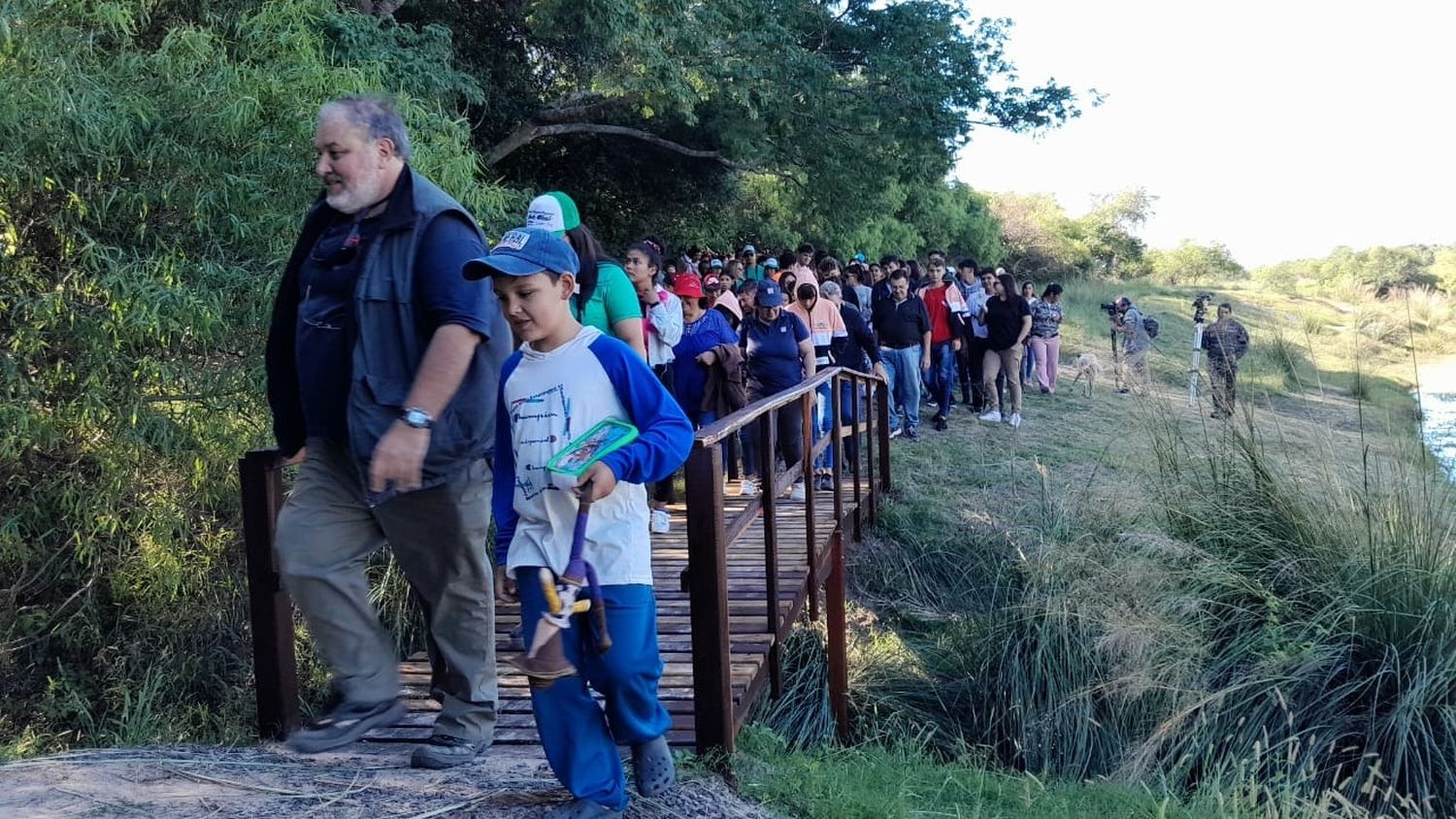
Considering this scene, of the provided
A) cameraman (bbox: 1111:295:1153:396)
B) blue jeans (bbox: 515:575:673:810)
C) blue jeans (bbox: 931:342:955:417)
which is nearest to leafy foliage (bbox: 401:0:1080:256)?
blue jeans (bbox: 931:342:955:417)

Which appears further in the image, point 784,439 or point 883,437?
point 883,437

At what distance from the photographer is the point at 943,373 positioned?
13.4 m

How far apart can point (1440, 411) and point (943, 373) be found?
6.36 m

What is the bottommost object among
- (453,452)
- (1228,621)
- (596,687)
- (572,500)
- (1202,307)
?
(1228,621)

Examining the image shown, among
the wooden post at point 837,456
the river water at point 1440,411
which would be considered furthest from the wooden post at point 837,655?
the river water at point 1440,411

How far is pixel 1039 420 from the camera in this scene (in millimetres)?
13734

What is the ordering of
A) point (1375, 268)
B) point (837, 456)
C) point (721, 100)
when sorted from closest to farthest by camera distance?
point (837, 456) → point (1375, 268) → point (721, 100)

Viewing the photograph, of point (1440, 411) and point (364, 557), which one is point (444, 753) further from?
point (1440, 411)

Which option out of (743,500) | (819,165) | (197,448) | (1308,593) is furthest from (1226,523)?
(819,165)

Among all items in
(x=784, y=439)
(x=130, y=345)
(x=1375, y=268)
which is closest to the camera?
(x=130, y=345)

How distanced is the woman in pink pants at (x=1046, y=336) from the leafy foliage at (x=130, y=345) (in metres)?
10.6

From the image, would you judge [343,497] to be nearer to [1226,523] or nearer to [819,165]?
[1226,523]

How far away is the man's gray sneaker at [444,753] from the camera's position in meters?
3.48

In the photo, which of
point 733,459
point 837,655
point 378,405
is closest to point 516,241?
point 378,405
